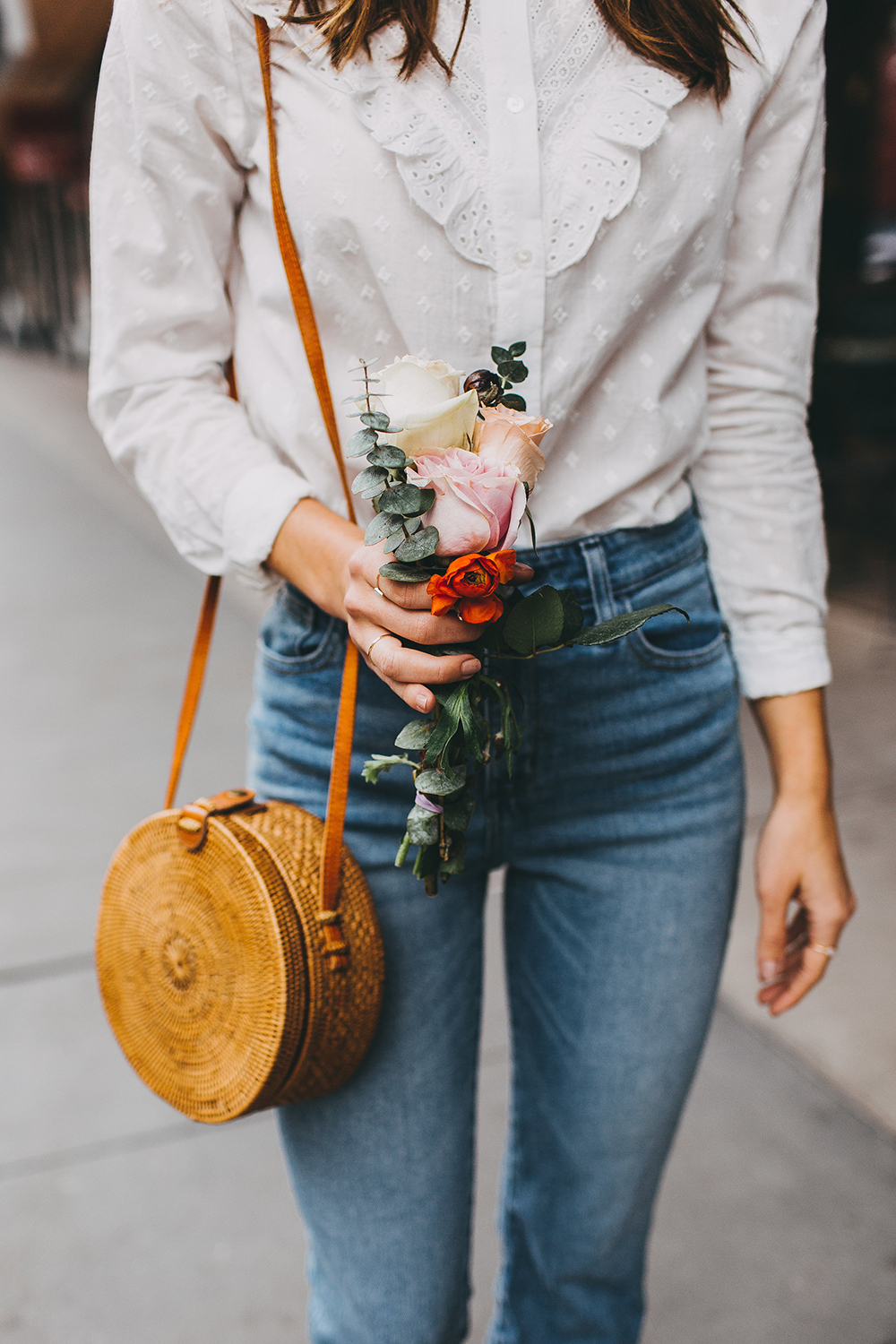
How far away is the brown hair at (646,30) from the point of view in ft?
Result: 3.16

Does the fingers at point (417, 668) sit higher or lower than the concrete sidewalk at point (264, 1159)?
higher

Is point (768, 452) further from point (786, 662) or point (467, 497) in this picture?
point (467, 497)

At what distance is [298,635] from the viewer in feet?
3.60

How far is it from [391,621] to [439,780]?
121 mm

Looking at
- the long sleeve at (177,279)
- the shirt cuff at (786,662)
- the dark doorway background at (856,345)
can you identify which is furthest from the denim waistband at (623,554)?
the dark doorway background at (856,345)

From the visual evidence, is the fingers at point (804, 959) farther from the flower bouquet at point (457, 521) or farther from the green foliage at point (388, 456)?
the green foliage at point (388, 456)

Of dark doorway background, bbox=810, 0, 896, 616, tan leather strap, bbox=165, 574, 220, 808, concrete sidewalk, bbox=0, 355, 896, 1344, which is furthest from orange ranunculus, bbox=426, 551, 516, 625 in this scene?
dark doorway background, bbox=810, 0, 896, 616

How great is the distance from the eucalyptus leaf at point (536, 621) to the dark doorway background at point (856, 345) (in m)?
4.77

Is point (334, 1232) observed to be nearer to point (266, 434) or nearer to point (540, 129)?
point (266, 434)

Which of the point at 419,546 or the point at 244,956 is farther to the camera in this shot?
the point at 244,956

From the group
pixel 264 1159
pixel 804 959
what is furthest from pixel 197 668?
pixel 264 1159

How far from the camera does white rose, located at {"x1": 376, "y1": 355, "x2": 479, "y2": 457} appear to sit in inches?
30.1

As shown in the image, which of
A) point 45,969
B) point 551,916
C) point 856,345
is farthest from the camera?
point 856,345

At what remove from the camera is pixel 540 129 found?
3.32ft
